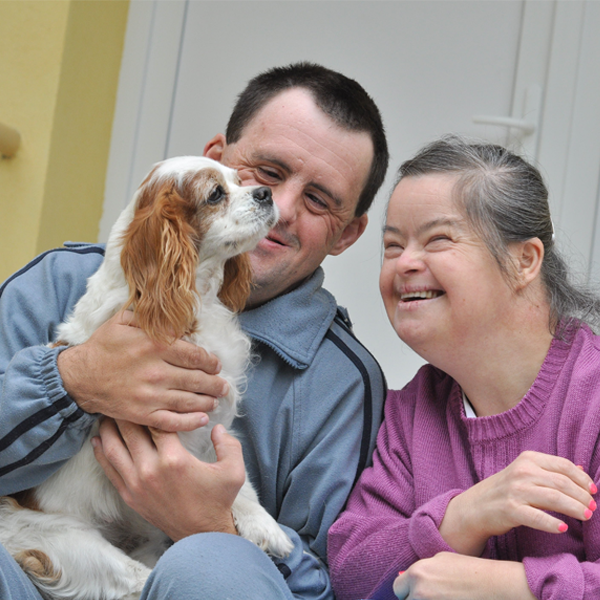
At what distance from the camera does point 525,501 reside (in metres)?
1.11

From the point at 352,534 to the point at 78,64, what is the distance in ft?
5.98

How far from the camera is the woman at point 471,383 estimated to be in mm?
1206

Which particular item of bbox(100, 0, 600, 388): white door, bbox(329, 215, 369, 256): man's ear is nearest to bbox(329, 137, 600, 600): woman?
bbox(329, 215, 369, 256): man's ear

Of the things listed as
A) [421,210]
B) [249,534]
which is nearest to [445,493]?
[249,534]

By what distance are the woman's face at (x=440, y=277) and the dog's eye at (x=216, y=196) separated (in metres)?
0.37

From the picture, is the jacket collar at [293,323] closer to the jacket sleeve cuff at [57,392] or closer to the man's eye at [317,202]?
the man's eye at [317,202]

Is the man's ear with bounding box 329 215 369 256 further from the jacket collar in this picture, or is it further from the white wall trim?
the white wall trim

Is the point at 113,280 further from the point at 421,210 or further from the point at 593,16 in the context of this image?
the point at 593,16

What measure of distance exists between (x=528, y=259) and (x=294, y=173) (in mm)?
568

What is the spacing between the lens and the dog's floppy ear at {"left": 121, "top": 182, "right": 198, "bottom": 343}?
4.14 ft

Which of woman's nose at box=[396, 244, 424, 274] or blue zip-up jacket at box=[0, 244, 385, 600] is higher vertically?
woman's nose at box=[396, 244, 424, 274]

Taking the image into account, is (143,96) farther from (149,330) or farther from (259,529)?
(259,529)

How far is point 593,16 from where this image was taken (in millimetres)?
2486

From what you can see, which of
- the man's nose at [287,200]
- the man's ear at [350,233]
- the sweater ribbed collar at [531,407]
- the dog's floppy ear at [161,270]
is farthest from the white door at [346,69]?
the dog's floppy ear at [161,270]
